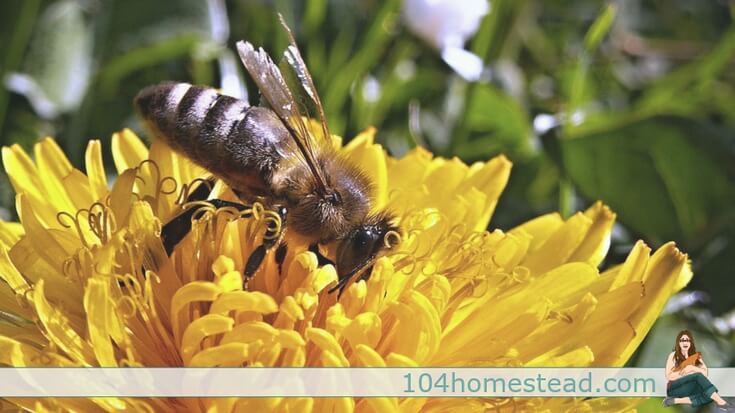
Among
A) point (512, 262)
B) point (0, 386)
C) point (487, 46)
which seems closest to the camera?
point (0, 386)

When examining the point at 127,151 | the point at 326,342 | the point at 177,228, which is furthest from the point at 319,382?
the point at 127,151

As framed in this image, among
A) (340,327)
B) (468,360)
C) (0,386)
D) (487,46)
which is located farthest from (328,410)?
(487,46)

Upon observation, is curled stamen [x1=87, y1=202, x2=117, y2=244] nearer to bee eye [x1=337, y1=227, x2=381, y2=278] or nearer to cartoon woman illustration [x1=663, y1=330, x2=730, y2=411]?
bee eye [x1=337, y1=227, x2=381, y2=278]

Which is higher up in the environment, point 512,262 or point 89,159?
point 89,159

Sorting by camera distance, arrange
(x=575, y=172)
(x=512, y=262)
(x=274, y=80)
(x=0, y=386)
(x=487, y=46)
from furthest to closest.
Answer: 1. (x=487, y=46)
2. (x=575, y=172)
3. (x=512, y=262)
4. (x=274, y=80)
5. (x=0, y=386)

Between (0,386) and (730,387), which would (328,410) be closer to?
(0,386)

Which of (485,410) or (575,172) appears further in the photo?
(575,172)

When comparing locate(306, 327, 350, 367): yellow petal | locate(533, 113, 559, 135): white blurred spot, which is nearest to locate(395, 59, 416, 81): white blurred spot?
locate(533, 113, 559, 135): white blurred spot
